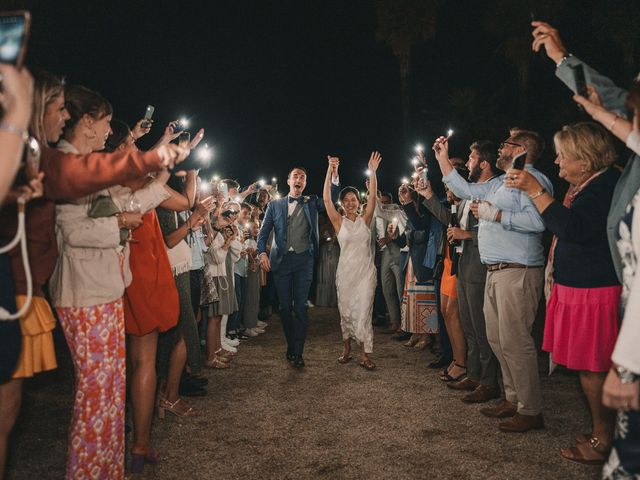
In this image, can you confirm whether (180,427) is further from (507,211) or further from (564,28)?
(564,28)

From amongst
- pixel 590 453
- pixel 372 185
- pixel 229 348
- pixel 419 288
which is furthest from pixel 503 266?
pixel 229 348

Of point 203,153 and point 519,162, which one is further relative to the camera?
point 519,162

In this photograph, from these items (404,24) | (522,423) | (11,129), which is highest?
(404,24)

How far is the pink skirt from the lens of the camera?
11.1 feet

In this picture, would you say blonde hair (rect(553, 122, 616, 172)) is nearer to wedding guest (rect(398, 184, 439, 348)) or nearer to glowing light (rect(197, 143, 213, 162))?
glowing light (rect(197, 143, 213, 162))

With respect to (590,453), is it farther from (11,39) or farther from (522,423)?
(11,39)

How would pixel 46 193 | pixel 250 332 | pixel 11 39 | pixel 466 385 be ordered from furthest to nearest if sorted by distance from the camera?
1. pixel 250 332
2. pixel 466 385
3. pixel 46 193
4. pixel 11 39

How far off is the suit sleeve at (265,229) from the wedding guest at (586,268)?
151 inches

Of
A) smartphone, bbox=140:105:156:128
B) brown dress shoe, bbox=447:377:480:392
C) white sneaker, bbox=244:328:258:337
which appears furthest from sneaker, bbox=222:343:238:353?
smartphone, bbox=140:105:156:128

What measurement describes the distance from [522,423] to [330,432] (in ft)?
5.09

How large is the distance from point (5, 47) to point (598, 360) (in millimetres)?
3675

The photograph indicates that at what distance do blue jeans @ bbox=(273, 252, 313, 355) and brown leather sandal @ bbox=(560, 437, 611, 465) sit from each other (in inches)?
140

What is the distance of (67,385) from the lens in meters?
5.28

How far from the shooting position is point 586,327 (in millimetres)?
3455
